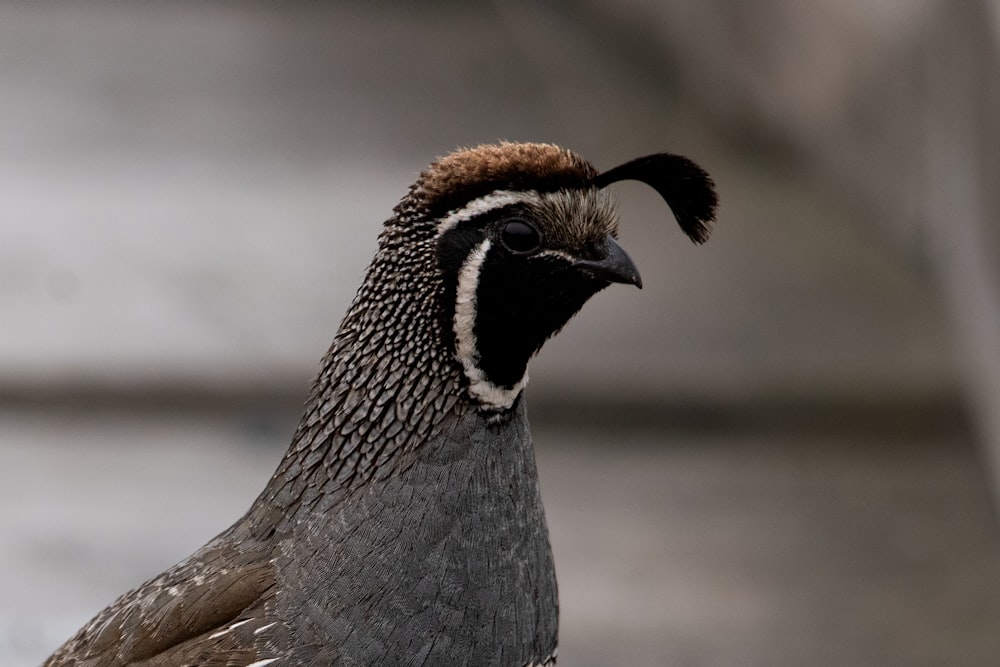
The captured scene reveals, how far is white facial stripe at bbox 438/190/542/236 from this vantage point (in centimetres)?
195

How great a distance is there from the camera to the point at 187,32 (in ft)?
22.0

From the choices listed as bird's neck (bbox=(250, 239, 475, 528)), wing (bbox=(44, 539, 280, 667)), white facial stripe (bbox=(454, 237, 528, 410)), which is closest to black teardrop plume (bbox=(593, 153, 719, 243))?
white facial stripe (bbox=(454, 237, 528, 410))

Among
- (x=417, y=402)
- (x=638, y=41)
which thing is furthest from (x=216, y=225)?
(x=417, y=402)

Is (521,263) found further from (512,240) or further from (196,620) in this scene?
(196,620)

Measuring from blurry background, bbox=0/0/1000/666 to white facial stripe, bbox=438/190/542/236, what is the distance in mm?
1661

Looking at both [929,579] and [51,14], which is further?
[51,14]

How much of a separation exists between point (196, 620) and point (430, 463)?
42 cm

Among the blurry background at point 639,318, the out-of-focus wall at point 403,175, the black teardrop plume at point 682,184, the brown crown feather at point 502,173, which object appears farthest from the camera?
the out-of-focus wall at point 403,175

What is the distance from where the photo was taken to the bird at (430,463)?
197 centimetres

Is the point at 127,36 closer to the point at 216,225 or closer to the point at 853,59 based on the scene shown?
the point at 216,225

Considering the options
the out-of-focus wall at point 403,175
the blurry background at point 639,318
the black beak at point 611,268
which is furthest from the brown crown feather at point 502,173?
the out-of-focus wall at point 403,175

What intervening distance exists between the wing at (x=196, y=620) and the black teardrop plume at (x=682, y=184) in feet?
2.61

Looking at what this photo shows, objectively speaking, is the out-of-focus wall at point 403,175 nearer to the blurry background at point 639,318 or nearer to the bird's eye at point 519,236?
the blurry background at point 639,318

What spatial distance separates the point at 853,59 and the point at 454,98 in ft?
6.26
